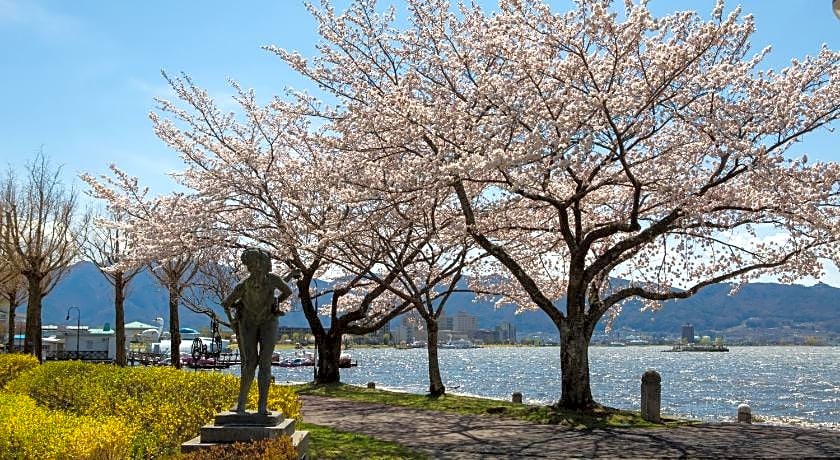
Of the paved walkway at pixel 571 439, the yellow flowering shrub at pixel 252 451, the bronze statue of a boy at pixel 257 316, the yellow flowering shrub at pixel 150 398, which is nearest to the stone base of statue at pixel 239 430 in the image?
the bronze statue of a boy at pixel 257 316

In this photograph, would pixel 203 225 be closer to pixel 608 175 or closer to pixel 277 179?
pixel 277 179

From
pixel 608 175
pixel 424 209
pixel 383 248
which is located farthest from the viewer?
pixel 383 248

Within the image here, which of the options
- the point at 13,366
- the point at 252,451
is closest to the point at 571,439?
the point at 252,451

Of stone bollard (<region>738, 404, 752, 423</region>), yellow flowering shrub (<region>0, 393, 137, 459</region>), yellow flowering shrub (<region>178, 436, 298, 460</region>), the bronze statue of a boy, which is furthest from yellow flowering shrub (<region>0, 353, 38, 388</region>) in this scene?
stone bollard (<region>738, 404, 752, 423</region>)

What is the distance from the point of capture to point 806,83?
16250 mm

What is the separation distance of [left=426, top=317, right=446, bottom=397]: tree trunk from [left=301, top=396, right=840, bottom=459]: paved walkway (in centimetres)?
539

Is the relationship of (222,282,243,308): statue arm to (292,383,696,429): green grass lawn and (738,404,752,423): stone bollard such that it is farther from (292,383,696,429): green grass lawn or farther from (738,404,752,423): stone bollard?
(738,404,752,423): stone bollard

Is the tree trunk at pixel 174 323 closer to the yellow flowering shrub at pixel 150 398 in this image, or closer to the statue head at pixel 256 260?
the yellow flowering shrub at pixel 150 398

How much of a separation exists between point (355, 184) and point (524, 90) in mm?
4763

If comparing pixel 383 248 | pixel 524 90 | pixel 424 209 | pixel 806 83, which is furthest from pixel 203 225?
pixel 806 83

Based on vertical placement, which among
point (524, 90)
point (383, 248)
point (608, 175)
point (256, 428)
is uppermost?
point (524, 90)

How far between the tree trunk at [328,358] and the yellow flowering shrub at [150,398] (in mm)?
13409

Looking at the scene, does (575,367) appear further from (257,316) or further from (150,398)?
(257,316)

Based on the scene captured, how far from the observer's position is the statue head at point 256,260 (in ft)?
28.6
